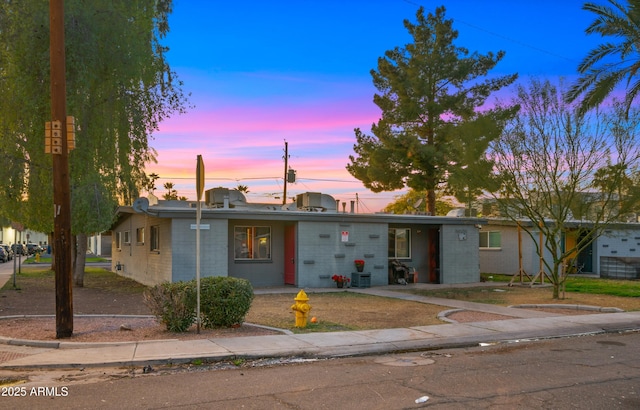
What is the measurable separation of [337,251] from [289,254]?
1887 mm

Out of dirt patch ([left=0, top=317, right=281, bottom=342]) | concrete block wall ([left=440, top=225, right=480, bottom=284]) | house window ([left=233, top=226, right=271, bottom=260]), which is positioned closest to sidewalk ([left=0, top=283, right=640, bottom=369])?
dirt patch ([left=0, top=317, right=281, bottom=342])

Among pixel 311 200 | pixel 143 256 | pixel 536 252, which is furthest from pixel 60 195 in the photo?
pixel 536 252

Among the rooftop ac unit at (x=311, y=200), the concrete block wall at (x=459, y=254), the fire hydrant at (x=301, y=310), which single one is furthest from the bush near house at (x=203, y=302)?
the concrete block wall at (x=459, y=254)

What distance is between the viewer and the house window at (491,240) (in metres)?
30.9

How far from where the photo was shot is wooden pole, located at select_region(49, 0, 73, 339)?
10.3 meters

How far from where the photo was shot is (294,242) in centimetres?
2216

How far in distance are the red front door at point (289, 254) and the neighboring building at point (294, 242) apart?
0.04m

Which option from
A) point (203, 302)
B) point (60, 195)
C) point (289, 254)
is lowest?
point (203, 302)

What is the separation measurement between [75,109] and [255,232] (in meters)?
8.14

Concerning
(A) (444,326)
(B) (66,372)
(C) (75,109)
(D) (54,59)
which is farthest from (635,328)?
(C) (75,109)

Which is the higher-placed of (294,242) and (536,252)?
(294,242)

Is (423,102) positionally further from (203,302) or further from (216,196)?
(203,302)

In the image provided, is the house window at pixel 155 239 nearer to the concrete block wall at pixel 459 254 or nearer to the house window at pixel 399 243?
the house window at pixel 399 243

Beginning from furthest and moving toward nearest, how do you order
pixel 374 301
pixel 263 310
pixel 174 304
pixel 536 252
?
pixel 536 252
pixel 374 301
pixel 263 310
pixel 174 304
